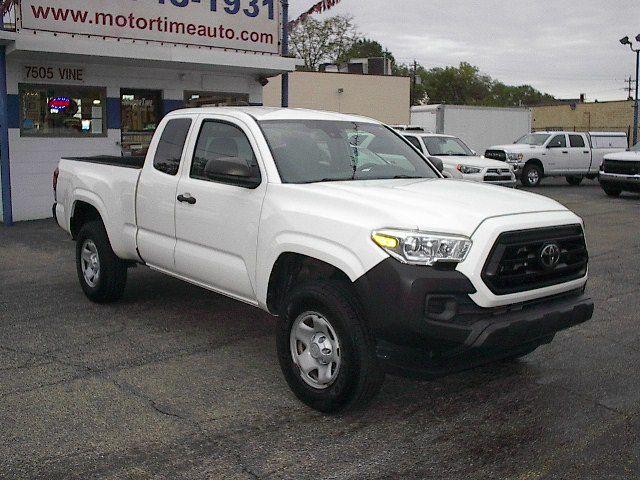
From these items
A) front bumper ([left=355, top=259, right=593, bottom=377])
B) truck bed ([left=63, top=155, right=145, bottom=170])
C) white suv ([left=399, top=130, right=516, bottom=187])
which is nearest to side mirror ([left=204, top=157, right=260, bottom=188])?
front bumper ([left=355, top=259, right=593, bottom=377])

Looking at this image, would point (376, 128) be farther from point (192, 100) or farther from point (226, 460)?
point (192, 100)

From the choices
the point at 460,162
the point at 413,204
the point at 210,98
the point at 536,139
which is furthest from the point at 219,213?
the point at 536,139

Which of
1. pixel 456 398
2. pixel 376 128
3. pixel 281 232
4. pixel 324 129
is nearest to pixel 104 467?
pixel 281 232

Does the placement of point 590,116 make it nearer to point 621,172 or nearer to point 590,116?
point 590,116

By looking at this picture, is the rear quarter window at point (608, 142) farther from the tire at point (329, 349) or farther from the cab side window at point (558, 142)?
the tire at point (329, 349)

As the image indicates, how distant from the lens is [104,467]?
147 inches


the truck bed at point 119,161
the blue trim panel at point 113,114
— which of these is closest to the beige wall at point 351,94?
the blue trim panel at point 113,114

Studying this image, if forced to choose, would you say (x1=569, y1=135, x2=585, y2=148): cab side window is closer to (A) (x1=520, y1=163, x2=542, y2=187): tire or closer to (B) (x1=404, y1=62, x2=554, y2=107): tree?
(A) (x1=520, y1=163, x2=542, y2=187): tire

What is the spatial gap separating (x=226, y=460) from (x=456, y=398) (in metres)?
1.69

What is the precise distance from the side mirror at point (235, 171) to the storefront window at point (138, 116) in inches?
399

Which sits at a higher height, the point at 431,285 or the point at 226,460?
the point at 431,285

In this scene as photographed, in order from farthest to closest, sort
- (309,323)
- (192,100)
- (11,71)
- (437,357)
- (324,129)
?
(192,100) < (11,71) < (324,129) < (309,323) < (437,357)

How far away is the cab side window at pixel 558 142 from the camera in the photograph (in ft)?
78.6

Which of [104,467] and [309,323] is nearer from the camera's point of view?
[104,467]
